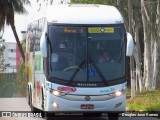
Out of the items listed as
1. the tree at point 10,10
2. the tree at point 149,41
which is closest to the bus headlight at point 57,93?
the tree at point 149,41

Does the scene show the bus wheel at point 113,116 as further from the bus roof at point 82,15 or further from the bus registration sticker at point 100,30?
the bus roof at point 82,15

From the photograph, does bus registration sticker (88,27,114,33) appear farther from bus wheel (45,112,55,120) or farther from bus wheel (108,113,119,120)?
bus wheel (45,112,55,120)

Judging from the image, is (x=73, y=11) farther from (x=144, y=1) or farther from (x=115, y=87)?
(x=144, y=1)

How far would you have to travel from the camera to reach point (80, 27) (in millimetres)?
15820

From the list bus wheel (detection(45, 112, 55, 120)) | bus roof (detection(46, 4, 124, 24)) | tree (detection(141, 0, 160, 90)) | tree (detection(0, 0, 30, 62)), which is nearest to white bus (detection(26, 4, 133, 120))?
bus roof (detection(46, 4, 124, 24))

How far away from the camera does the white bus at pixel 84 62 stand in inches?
601

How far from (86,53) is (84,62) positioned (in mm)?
274

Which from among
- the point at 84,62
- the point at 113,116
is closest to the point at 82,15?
the point at 84,62

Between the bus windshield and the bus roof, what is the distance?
0.21m

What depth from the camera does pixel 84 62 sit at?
50.9 feet

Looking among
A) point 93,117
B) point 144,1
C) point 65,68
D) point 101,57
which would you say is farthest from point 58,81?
point 144,1

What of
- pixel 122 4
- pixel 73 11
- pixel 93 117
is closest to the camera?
pixel 73 11

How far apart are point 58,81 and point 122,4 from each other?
22873 mm

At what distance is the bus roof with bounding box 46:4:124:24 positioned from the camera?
1588 centimetres
